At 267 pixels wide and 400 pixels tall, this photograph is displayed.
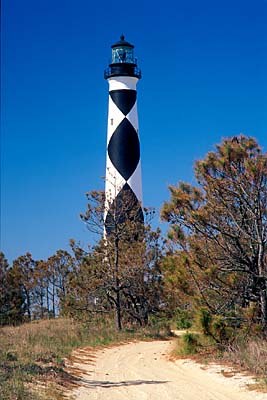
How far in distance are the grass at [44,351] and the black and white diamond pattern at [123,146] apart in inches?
208

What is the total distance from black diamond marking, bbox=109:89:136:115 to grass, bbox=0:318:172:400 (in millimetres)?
8370

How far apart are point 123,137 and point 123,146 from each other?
0.37 m

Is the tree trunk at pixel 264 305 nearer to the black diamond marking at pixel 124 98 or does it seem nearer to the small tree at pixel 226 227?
the small tree at pixel 226 227

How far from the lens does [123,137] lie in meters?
25.2

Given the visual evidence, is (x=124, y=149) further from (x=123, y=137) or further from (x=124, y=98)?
(x=124, y=98)

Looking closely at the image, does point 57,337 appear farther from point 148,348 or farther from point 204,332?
point 204,332

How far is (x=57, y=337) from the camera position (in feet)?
57.8

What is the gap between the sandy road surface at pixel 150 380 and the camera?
9.71 metres

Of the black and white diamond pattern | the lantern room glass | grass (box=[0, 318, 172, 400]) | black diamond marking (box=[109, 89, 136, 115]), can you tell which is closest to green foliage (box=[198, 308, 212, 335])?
grass (box=[0, 318, 172, 400])

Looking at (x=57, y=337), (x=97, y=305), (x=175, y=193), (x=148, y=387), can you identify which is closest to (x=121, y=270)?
(x=97, y=305)

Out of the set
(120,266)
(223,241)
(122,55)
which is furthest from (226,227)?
(122,55)

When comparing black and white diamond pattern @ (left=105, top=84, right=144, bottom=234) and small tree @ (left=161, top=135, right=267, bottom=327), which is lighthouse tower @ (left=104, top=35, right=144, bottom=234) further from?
small tree @ (left=161, top=135, right=267, bottom=327)

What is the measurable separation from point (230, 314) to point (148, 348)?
3717 millimetres

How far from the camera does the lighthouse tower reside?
24578mm
